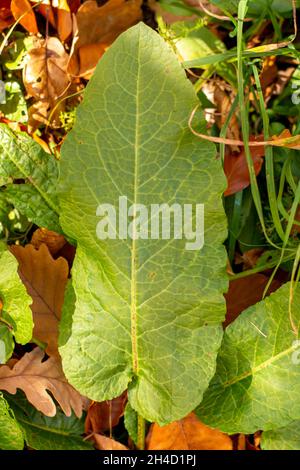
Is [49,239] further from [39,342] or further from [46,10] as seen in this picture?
[46,10]

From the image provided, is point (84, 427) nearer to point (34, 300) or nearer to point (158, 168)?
point (34, 300)

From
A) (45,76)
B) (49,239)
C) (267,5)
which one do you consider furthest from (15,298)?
(267,5)

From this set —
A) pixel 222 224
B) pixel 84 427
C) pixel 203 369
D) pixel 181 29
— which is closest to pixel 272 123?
pixel 181 29

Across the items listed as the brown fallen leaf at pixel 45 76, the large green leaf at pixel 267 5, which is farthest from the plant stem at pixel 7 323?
the large green leaf at pixel 267 5

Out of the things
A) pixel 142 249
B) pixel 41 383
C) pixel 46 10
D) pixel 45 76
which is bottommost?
pixel 41 383

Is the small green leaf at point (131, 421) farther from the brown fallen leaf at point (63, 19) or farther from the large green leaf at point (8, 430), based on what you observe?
the brown fallen leaf at point (63, 19)

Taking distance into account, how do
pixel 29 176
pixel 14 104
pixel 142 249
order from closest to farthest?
pixel 142 249 → pixel 29 176 → pixel 14 104
